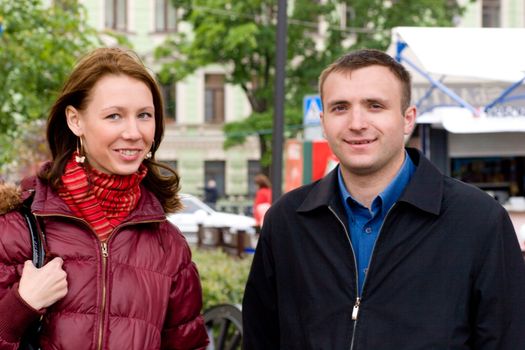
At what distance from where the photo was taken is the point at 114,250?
353 centimetres

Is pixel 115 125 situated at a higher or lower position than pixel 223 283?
higher

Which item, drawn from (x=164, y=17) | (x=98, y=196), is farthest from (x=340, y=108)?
(x=164, y=17)

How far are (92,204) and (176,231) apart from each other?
0.36 m

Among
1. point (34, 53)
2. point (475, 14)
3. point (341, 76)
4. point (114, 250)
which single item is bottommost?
point (114, 250)

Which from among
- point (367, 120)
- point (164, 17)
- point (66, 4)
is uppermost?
point (164, 17)

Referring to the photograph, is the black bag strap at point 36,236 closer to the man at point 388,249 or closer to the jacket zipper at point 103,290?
the jacket zipper at point 103,290

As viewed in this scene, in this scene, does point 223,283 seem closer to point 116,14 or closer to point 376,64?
point 376,64

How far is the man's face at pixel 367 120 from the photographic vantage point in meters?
3.42

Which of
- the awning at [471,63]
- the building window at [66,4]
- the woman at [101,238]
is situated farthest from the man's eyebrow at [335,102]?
the building window at [66,4]

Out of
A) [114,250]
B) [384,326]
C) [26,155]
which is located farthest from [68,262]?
[26,155]

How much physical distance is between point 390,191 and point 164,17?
A: 4011 centimetres

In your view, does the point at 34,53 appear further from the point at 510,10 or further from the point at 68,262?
the point at 510,10

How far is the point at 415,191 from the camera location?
11.2 ft

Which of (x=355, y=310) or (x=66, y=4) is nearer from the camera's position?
(x=355, y=310)
